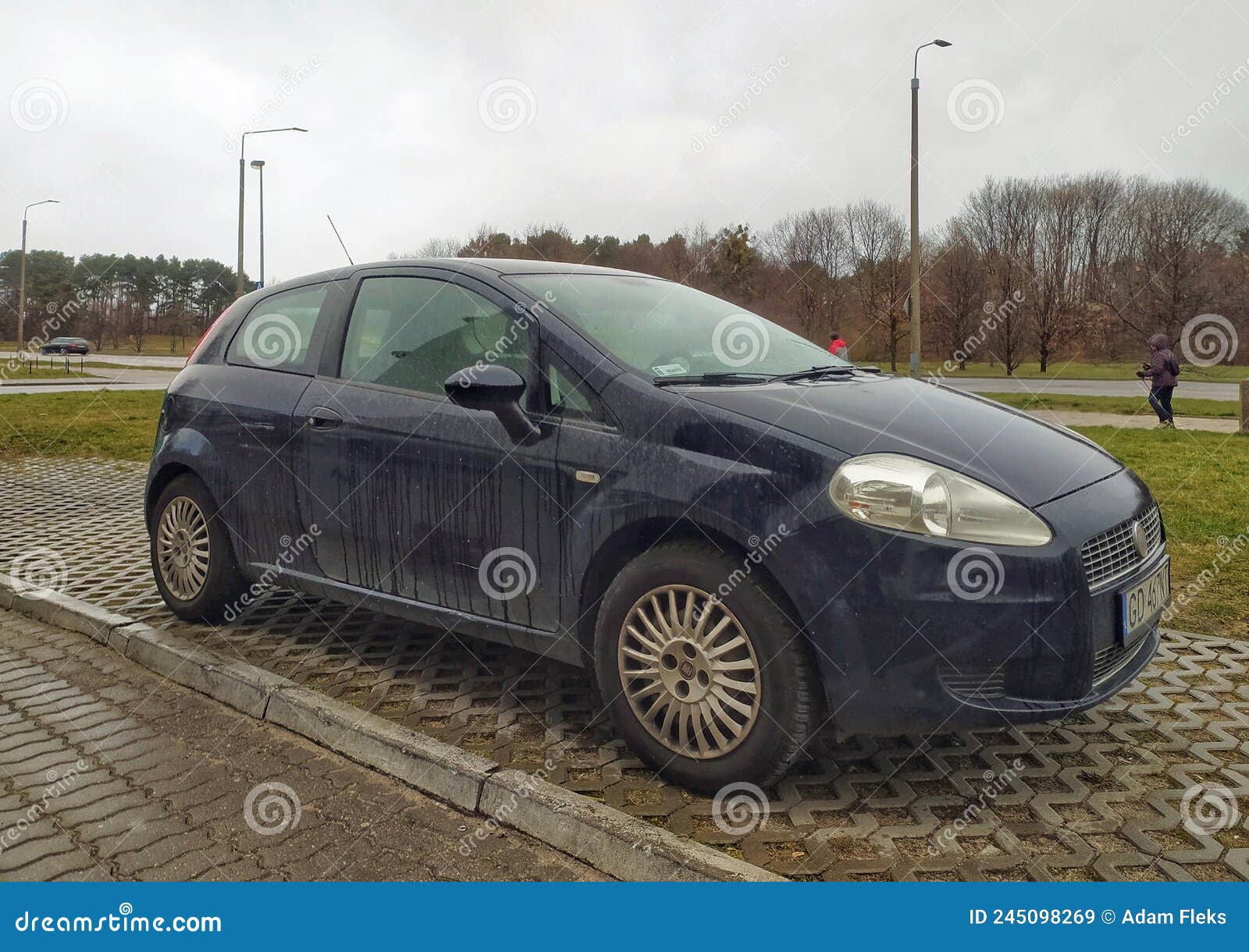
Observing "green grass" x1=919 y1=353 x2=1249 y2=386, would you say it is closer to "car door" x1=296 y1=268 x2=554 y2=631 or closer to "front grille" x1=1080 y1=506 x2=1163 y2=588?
"front grille" x1=1080 y1=506 x2=1163 y2=588

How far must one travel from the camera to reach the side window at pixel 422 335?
3.99 m

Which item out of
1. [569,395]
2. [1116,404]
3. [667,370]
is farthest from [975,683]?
[1116,404]

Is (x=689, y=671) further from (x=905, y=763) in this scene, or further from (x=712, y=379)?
(x=712, y=379)

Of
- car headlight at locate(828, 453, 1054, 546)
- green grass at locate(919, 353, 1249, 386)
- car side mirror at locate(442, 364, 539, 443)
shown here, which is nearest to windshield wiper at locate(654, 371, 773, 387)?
car side mirror at locate(442, 364, 539, 443)

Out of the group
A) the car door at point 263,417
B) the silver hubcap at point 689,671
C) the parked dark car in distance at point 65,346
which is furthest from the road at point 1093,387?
the parked dark car in distance at point 65,346

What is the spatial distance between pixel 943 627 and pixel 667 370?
1.34m

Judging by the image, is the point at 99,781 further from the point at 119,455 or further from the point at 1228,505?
the point at 119,455

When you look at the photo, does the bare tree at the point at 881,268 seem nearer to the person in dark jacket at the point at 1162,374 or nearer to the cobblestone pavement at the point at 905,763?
the person in dark jacket at the point at 1162,374

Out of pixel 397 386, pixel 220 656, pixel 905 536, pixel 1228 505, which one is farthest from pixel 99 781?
pixel 1228 505

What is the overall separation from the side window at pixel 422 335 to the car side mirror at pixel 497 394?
153 mm

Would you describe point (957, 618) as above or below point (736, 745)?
above

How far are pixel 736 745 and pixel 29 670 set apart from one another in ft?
11.1

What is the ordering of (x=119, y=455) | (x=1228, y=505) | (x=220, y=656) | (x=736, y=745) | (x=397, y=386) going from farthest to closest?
(x=119, y=455) < (x=1228, y=505) < (x=220, y=656) < (x=397, y=386) < (x=736, y=745)

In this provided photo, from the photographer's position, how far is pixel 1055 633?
3.01 metres
